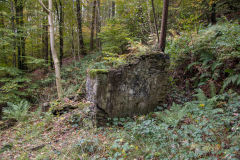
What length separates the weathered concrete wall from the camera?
417 centimetres

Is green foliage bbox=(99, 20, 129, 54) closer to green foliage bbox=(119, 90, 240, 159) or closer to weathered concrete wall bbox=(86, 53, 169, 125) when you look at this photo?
weathered concrete wall bbox=(86, 53, 169, 125)

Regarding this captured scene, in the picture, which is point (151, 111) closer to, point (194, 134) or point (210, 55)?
point (194, 134)

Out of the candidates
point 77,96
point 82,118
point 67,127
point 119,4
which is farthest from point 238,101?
point 119,4

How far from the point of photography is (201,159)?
2.28m

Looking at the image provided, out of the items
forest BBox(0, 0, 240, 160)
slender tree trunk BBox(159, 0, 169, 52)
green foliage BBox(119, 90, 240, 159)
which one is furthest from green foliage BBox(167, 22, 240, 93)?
green foliage BBox(119, 90, 240, 159)

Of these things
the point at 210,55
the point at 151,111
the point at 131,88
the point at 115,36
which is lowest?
the point at 151,111

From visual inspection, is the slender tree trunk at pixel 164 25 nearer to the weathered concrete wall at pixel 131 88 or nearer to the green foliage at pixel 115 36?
the weathered concrete wall at pixel 131 88

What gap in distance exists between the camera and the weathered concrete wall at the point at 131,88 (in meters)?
4.17

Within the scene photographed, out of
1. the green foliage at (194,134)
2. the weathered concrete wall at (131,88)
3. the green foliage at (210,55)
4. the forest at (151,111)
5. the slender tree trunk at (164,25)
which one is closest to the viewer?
the green foliage at (194,134)

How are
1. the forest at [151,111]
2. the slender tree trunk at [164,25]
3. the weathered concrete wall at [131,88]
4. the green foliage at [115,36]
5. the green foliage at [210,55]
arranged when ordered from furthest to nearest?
the green foliage at [115,36] < the slender tree trunk at [164,25] < the green foliage at [210,55] < the weathered concrete wall at [131,88] < the forest at [151,111]

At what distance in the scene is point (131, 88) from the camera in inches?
175

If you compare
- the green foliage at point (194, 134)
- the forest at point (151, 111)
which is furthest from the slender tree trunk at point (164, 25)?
the green foliage at point (194, 134)

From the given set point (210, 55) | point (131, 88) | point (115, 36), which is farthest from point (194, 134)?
point (115, 36)

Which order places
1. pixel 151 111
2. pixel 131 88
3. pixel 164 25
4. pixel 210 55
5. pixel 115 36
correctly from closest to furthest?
1. pixel 131 88
2. pixel 151 111
3. pixel 210 55
4. pixel 164 25
5. pixel 115 36
